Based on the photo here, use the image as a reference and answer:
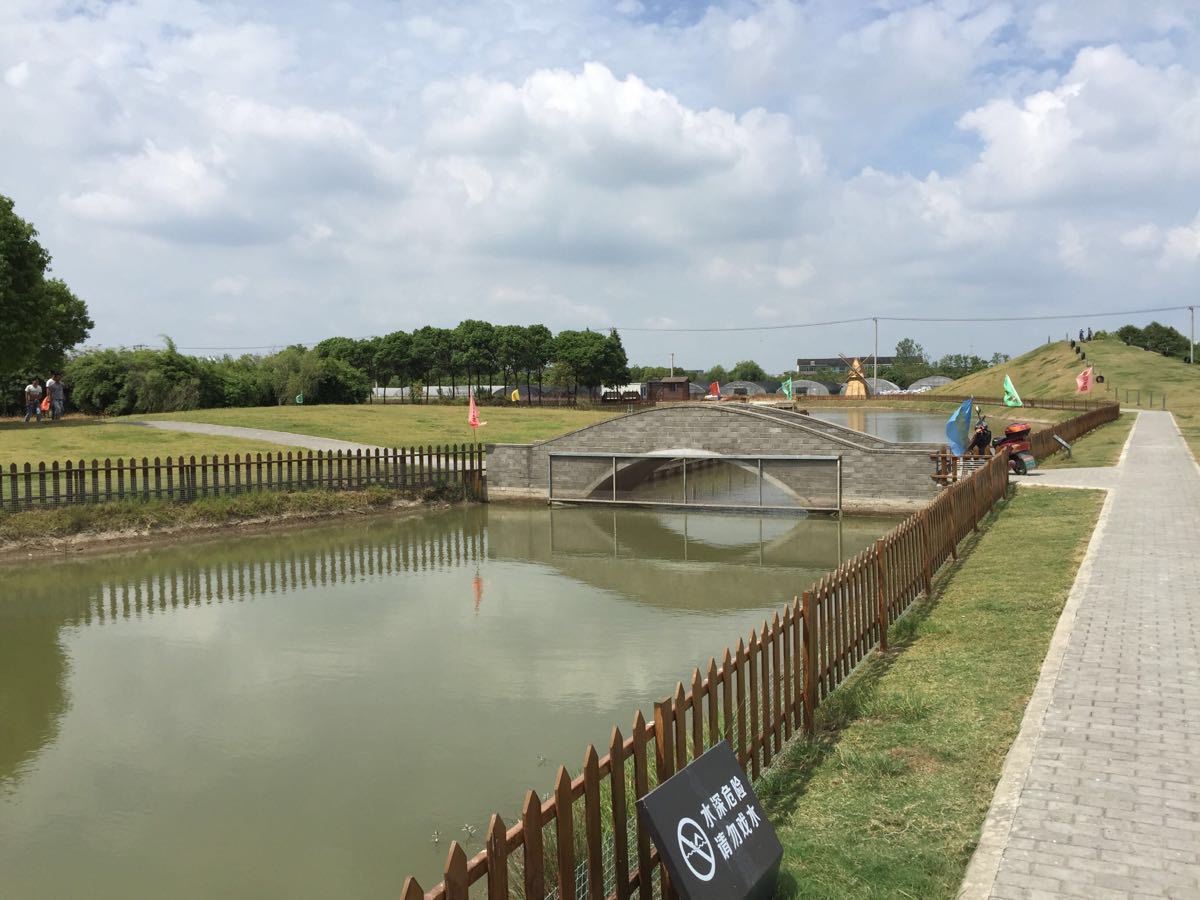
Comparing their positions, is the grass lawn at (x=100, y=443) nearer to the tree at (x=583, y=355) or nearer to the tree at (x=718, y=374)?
the tree at (x=583, y=355)

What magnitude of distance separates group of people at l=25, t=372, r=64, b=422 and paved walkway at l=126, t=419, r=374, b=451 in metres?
4.44

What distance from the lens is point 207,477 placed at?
2431cm

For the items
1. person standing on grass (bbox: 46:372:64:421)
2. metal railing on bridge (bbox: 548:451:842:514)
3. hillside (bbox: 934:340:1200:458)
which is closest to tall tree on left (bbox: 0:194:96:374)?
person standing on grass (bbox: 46:372:64:421)

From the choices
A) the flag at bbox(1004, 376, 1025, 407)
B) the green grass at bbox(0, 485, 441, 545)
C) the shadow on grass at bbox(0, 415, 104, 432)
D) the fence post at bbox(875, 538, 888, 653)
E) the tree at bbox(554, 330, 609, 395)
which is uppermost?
the tree at bbox(554, 330, 609, 395)

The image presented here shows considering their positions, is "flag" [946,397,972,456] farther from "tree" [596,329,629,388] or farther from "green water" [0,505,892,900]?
"tree" [596,329,629,388]

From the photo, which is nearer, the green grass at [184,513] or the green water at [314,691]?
the green water at [314,691]


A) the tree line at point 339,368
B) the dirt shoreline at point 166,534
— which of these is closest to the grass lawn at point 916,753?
the dirt shoreline at point 166,534

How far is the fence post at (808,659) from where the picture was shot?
23.0ft

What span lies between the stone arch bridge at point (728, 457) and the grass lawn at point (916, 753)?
41.4 ft

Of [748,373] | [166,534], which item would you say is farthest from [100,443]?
[748,373]

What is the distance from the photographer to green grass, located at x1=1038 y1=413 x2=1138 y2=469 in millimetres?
27250

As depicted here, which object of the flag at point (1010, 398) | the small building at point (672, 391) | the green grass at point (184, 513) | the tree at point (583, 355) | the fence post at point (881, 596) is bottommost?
the green grass at point (184, 513)

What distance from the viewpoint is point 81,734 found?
964 cm

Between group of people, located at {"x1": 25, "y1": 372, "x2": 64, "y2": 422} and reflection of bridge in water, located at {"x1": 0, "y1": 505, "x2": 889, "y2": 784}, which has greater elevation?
group of people, located at {"x1": 25, "y1": 372, "x2": 64, "y2": 422}
